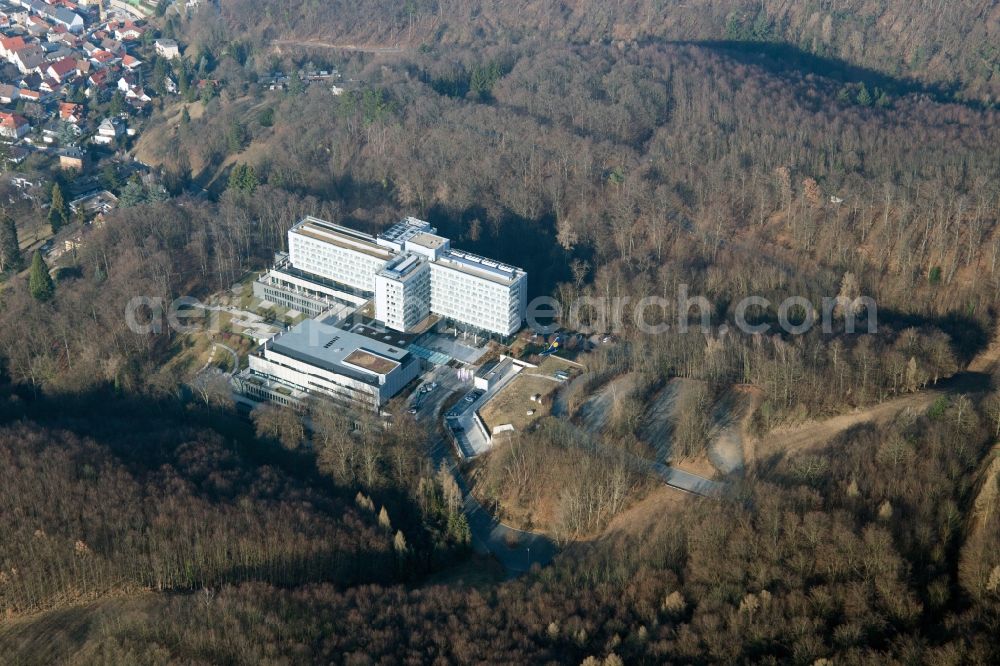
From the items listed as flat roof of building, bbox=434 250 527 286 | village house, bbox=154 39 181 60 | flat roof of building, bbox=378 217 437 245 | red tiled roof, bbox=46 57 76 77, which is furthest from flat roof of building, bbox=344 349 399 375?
village house, bbox=154 39 181 60

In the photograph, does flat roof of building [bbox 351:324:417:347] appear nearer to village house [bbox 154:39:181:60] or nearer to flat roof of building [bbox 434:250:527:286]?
flat roof of building [bbox 434:250:527:286]

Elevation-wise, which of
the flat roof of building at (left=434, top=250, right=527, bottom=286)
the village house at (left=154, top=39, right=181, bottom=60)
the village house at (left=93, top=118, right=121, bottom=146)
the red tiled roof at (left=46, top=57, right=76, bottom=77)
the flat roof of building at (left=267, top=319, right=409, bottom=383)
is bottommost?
the village house at (left=93, top=118, right=121, bottom=146)

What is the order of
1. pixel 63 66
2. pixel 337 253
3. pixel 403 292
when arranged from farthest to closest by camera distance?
pixel 63 66, pixel 337 253, pixel 403 292

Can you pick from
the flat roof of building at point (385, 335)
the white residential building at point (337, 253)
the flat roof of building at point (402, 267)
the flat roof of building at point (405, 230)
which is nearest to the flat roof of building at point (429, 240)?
the flat roof of building at point (405, 230)

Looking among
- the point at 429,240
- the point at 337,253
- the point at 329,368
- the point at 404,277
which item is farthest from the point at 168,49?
the point at 329,368

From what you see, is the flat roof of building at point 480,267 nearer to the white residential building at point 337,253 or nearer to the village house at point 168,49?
the white residential building at point 337,253

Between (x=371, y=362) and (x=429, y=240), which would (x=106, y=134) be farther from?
(x=371, y=362)
